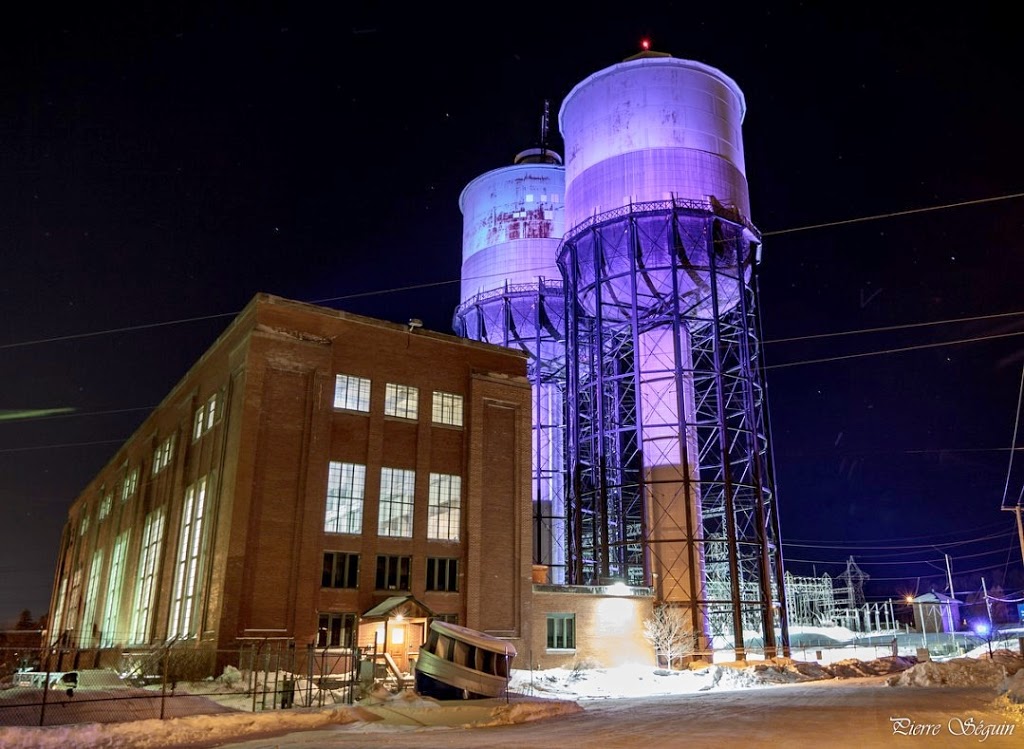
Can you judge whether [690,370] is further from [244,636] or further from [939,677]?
[244,636]

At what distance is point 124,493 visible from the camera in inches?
2232

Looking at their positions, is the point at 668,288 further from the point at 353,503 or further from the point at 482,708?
the point at 482,708

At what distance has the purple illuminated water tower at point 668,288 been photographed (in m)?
46.3

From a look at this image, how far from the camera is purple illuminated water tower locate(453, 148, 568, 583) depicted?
61406 mm

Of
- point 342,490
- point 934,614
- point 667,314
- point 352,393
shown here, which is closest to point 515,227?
point 667,314

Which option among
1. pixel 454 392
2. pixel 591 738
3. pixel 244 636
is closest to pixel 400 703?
pixel 591 738

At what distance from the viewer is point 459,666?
2283cm

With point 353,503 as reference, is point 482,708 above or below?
below

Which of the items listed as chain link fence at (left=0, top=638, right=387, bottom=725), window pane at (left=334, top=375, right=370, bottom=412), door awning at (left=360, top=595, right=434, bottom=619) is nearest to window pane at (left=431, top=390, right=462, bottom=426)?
window pane at (left=334, top=375, right=370, bottom=412)

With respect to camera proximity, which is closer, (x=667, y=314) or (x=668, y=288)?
(x=667, y=314)

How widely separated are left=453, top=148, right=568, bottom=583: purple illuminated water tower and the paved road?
128 ft

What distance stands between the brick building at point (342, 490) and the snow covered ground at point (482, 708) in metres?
5.65

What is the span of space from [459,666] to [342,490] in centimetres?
1328

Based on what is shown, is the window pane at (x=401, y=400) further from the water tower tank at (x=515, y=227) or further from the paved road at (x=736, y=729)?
the water tower tank at (x=515, y=227)
